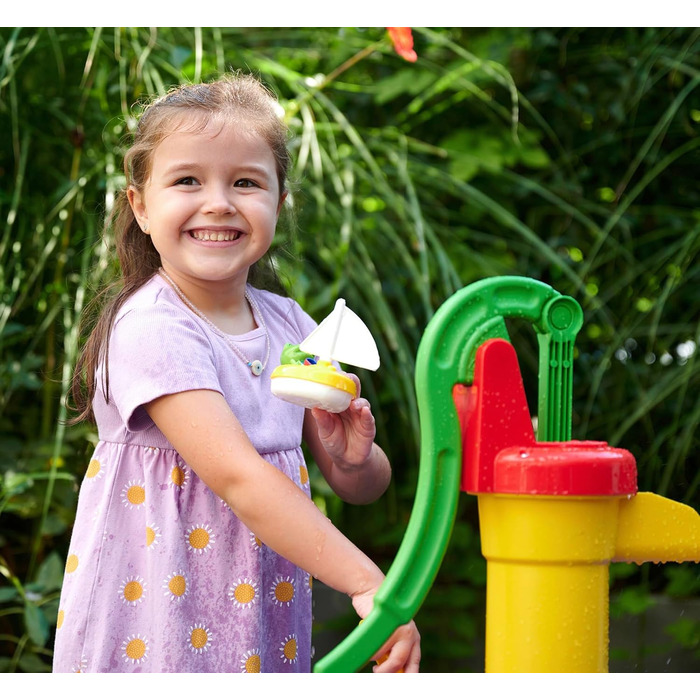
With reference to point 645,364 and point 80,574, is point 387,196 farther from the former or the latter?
point 80,574

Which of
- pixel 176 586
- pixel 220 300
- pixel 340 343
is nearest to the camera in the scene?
pixel 340 343

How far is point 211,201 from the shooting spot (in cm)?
116

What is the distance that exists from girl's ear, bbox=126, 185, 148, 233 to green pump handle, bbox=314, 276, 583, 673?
0.52m

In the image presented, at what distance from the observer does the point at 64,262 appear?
2059 millimetres

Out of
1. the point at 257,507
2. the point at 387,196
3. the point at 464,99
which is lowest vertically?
the point at 257,507

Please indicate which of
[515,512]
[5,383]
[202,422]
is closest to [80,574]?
[202,422]

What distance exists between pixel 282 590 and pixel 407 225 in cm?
104

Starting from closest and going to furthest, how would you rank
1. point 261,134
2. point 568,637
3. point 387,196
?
point 568,637 < point 261,134 < point 387,196

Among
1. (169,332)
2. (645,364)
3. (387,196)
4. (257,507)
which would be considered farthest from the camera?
(645,364)

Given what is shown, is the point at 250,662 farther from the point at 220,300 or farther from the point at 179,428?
the point at 220,300

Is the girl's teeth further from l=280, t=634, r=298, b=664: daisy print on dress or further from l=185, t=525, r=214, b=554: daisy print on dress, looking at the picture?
l=280, t=634, r=298, b=664: daisy print on dress

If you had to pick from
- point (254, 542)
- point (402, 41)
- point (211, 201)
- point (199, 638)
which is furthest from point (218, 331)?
point (402, 41)

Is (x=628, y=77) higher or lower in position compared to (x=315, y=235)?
higher

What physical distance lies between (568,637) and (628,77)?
6.65 ft
